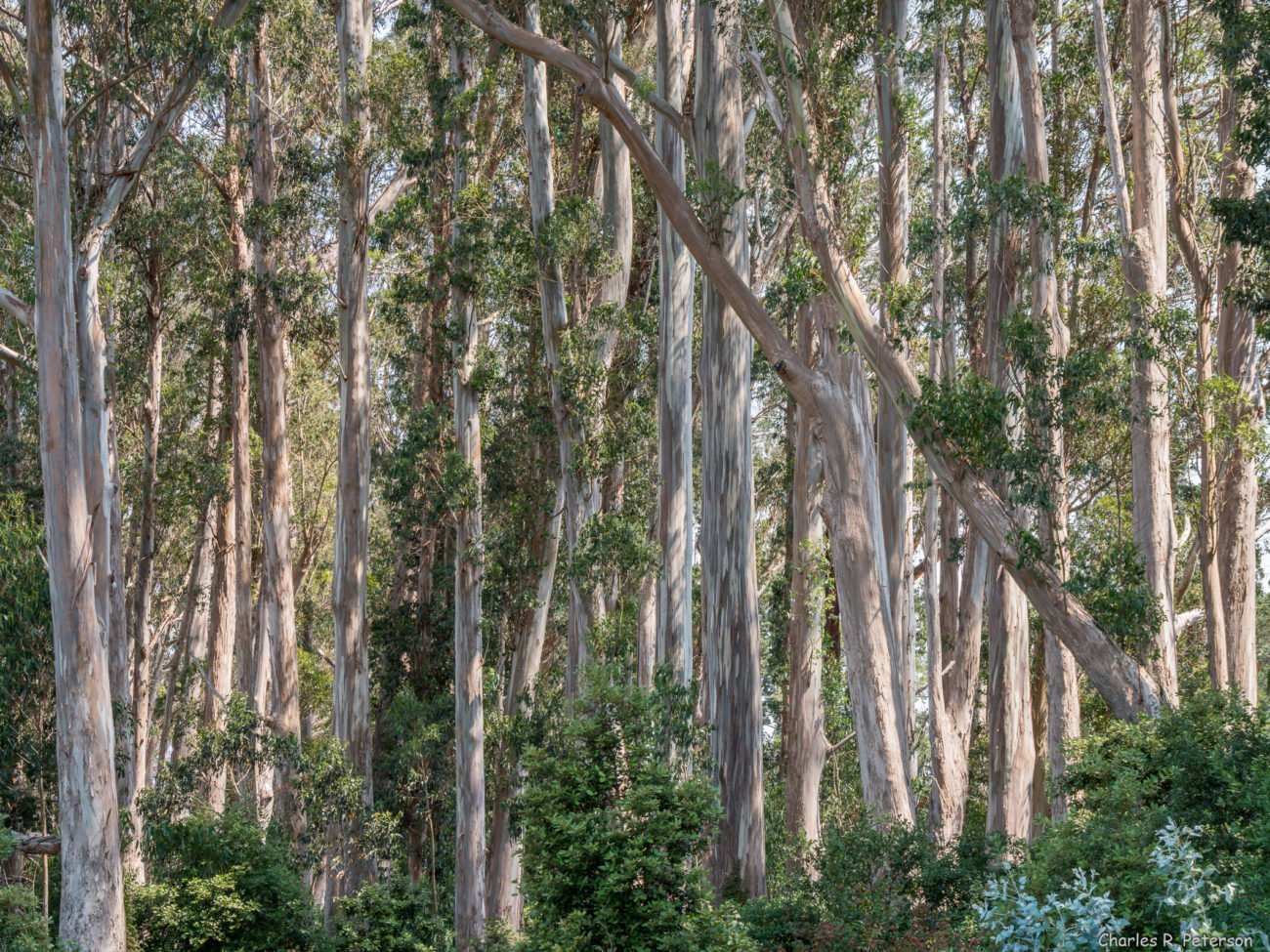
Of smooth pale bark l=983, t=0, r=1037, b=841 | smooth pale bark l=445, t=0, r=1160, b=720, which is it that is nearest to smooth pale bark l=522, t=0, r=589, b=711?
smooth pale bark l=445, t=0, r=1160, b=720

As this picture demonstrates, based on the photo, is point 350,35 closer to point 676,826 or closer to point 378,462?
point 378,462

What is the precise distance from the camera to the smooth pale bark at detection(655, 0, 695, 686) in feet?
44.8

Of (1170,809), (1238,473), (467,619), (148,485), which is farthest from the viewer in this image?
(148,485)

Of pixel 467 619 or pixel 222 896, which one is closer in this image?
pixel 222 896

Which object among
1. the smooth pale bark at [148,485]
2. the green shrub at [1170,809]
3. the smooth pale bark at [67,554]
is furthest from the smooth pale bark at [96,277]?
the green shrub at [1170,809]

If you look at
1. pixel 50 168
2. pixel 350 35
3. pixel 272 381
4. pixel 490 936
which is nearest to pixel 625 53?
pixel 350 35

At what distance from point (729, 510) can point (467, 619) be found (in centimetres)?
425

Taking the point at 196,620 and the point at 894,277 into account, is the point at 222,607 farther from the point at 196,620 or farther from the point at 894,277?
the point at 894,277

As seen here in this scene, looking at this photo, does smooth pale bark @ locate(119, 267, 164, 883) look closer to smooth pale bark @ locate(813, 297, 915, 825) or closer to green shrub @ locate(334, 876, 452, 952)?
green shrub @ locate(334, 876, 452, 952)

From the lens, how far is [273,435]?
17562 mm

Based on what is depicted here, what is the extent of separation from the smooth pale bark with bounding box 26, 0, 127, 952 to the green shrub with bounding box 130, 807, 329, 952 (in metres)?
0.70

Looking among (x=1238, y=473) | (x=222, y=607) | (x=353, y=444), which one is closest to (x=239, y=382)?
(x=353, y=444)

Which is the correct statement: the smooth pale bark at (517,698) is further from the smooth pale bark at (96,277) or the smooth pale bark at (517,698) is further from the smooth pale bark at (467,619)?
the smooth pale bark at (96,277)

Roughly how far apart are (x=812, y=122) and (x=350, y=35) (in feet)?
28.0
